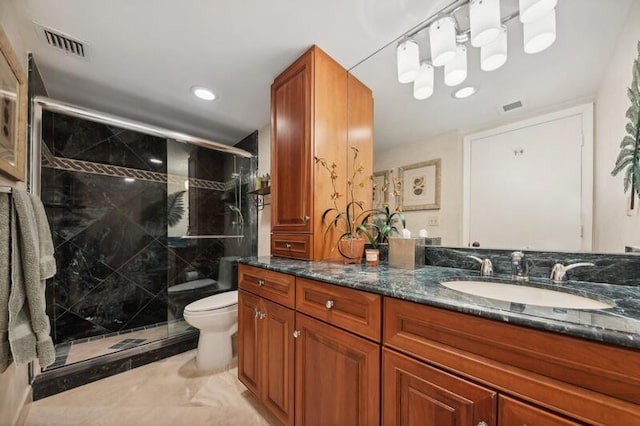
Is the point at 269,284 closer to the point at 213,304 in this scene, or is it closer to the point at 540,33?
the point at 213,304

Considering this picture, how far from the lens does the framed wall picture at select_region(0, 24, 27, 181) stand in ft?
3.25

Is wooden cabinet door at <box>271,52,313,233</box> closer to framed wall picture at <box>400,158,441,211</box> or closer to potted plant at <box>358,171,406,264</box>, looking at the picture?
potted plant at <box>358,171,406,264</box>

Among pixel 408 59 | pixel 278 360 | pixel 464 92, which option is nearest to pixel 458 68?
pixel 464 92

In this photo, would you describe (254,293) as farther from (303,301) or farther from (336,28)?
(336,28)

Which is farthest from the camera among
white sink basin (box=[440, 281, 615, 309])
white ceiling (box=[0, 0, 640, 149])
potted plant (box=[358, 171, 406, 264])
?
potted plant (box=[358, 171, 406, 264])

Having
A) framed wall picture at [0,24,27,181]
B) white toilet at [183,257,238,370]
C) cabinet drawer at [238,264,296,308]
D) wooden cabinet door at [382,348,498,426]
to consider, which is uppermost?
framed wall picture at [0,24,27,181]

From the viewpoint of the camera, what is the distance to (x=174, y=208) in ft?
8.49

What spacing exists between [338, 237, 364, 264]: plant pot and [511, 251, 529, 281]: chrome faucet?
26.0 inches

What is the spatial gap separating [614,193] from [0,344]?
2252 millimetres

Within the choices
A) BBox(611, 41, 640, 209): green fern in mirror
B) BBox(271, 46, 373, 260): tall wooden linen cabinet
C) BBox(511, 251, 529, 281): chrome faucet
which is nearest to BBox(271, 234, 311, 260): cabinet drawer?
BBox(271, 46, 373, 260): tall wooden linen cabinet

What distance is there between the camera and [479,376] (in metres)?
0.57

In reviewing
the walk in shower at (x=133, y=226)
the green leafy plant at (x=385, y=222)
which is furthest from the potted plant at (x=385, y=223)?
the walk in shower at (x=133, y=226)

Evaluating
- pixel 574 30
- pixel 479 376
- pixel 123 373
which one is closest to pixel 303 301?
pixel 479 376

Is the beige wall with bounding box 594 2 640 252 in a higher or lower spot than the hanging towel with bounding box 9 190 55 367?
higher
